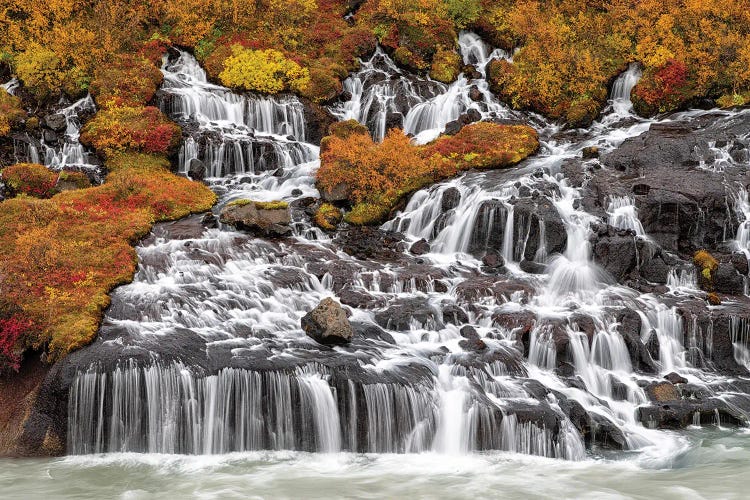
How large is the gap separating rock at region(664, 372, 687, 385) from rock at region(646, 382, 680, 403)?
264 millimetres

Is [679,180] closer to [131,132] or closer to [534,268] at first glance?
[534,268]

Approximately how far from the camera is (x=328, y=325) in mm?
15688

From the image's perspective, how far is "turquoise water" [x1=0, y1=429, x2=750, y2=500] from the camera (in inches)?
464

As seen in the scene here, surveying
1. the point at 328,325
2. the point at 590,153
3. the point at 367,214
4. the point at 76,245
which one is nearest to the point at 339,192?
the point at 367,214

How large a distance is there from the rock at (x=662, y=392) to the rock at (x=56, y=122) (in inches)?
977

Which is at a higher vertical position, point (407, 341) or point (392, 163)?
point (392, 163)

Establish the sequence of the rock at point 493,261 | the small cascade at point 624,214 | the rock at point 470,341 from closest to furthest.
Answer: the rock at point 470,341, the rock at point 493,261, the small cascade at point 624,214

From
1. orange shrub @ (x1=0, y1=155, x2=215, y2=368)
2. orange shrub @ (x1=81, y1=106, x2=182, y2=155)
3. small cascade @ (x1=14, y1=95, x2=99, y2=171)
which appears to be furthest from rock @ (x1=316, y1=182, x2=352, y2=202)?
small cascade @ (x1=14, y1=95, x2=99, y2=171)

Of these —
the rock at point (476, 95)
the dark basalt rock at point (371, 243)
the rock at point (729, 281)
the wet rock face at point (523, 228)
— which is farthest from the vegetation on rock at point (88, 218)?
the rock at point (729, 281)

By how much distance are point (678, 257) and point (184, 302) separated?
15139 millimetres

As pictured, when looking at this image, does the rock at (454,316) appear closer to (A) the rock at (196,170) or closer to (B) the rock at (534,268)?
(B) the rock at (534,268)

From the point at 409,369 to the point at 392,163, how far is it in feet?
35.2

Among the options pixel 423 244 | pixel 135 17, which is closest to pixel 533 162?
pixel 423 244

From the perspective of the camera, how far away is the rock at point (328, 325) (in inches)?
617
